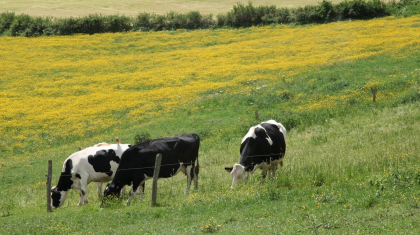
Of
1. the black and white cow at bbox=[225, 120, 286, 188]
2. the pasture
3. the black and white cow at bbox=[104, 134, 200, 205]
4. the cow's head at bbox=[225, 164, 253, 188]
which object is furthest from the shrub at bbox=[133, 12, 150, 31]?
the cow's head at bbox=[225, 164, 253, 188]

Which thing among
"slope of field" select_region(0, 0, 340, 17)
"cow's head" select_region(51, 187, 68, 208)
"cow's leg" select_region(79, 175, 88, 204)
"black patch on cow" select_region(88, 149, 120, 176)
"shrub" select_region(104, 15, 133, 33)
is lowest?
"cow's head" select_region(51, 187, 68, 208)

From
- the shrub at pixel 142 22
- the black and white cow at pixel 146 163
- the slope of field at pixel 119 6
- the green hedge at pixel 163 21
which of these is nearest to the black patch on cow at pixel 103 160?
the black and white cow at pixel 146 163

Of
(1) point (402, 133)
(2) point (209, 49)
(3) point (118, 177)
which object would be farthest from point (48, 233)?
(2) point (209, 49)

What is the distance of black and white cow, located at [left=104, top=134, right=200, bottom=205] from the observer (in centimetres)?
1842

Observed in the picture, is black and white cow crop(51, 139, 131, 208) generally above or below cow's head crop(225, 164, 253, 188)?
below

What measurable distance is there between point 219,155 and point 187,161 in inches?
260

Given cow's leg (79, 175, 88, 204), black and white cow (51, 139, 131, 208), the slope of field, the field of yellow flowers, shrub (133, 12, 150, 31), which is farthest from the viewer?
the slope of field

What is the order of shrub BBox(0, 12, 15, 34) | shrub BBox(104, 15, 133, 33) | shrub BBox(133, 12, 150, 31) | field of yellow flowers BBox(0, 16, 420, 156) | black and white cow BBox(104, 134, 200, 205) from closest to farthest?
black and white cow BBox(104, 134, 200, 205) → field of yellow flowers BBox(0, 16, 420, 156) → shrub BBox(0, 12, 15, 34) → shrub BBox(104, 15, 133, 33) → shrub BBox(133, 12, 150, 31)

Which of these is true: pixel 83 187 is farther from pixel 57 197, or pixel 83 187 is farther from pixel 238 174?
pixel 238 174

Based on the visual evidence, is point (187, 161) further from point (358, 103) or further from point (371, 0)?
point (371, 0)

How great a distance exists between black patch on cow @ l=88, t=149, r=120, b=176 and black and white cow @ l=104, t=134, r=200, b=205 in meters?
1.87

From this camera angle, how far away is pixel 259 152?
1861cm

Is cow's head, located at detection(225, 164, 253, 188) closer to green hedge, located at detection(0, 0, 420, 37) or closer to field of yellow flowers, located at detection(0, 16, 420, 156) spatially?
field of yellow flowers, located at detection(0, 16, 420, 156)

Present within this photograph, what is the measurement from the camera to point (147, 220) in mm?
14289
